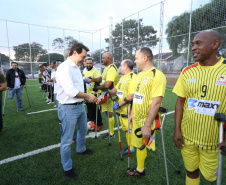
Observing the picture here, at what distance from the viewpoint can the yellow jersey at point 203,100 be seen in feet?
5.16

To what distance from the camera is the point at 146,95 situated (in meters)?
2.28

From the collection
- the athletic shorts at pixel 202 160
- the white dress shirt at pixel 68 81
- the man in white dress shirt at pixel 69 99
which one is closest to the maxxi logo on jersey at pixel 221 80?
the athletic shorts at pixel 202 160

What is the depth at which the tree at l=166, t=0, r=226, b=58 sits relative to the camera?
370 inches

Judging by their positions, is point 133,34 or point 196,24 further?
point 133,34

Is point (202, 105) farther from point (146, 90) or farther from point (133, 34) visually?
point (133, 34)

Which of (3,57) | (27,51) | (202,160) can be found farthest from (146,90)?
(27,51)

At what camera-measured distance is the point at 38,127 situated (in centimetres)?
508

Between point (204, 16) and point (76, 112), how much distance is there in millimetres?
12092

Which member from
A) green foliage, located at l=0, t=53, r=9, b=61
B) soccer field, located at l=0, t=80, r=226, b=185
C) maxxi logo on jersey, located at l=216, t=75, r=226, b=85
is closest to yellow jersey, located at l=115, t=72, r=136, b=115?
soccer field, located at l=0, t=80, r=226, b=185

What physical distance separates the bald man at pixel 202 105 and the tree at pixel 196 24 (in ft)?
32.1

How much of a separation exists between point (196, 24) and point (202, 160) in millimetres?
11837

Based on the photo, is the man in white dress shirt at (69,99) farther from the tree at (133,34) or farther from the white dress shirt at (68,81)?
the tree at (133,34)

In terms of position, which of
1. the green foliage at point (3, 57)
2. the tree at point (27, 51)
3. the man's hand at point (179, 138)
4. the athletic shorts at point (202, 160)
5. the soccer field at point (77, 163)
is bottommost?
the soccer field at point (77, 163)

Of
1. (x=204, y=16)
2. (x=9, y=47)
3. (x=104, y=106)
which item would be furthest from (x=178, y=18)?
(x=9, y=47)
